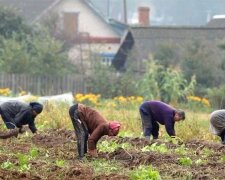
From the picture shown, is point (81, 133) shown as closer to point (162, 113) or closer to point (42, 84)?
point (162, 113)

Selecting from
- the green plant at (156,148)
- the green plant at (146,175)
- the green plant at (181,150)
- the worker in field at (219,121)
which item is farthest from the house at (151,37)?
the green plant at (146,175)

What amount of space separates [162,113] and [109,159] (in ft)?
12.6

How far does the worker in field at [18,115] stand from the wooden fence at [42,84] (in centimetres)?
1966

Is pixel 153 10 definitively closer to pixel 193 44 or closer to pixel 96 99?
pixel 193 44

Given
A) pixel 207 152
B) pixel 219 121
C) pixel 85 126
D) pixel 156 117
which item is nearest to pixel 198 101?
pixel 156 117

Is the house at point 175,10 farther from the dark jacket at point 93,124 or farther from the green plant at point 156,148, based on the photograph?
the dark jacket at point 93,124

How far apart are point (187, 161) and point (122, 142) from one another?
3.75m

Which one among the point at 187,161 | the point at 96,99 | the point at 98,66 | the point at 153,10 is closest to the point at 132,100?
the point at 96,99

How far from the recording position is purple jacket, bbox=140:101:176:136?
56.3 ft

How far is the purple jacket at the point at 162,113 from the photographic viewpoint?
17172 mm

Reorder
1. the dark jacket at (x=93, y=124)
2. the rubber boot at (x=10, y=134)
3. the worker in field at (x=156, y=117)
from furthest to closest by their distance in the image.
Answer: the worker in field at (x=156, y=117) → the rubber boot at (x=10, y=134) → the dark jacket at (x=93, y=124)

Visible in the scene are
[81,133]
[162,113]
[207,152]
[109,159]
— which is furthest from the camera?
[162,113]

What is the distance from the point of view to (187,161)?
13.2 m

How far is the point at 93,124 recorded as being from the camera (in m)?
13.8
